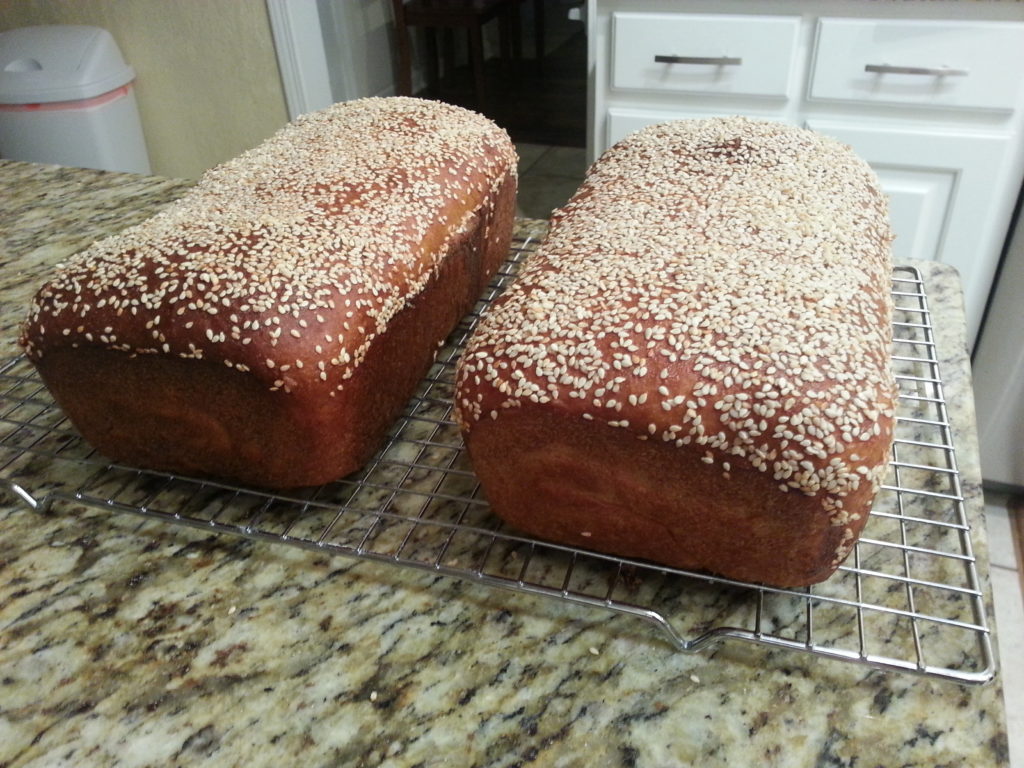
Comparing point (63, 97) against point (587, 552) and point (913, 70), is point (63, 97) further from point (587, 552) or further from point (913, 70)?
point (587, 552)

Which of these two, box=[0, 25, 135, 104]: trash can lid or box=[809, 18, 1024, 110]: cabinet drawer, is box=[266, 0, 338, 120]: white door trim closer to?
box=[0, 25, 135, 104]: trash can lid

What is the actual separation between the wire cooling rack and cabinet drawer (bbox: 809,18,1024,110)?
3.45 feet

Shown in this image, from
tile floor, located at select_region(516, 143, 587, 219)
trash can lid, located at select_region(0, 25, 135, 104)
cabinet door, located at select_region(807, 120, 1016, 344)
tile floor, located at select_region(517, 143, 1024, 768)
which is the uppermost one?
trash can lid, located at select_region(0, 25, 135, 104)

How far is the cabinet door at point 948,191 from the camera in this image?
6.21ft

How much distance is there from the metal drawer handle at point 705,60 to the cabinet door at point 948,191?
9.9 inches

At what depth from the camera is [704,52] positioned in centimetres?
200

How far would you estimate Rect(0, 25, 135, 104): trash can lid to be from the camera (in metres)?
2.67

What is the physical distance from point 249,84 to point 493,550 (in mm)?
2741

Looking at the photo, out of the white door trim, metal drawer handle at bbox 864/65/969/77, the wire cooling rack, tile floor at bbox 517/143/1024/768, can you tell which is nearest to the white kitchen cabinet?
metal drawer handle at bbox 864/65/969/77

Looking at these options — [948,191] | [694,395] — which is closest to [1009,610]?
[948,191]

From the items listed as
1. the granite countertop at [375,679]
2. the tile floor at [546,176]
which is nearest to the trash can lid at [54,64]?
the tile floor at [546,176]

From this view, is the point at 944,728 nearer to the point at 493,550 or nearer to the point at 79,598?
the point at 493,550

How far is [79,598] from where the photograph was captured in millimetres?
828

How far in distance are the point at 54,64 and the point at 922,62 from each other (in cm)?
272
